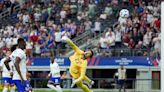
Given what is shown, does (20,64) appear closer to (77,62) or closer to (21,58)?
(21,58)

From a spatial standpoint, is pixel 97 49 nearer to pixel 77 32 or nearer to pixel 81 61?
pixel 77 32

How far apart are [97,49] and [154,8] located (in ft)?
13.7

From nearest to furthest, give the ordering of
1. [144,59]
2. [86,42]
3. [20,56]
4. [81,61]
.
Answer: [20,56], [81,61], [144,59], [86,42]

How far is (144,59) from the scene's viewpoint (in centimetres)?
3309

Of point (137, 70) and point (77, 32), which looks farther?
point (77, 32)

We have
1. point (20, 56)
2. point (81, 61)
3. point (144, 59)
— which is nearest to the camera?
point (20, 56)

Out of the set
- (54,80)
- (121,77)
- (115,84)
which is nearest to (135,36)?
(115,84)

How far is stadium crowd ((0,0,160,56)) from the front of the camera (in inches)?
1351

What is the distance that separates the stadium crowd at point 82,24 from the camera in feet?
113

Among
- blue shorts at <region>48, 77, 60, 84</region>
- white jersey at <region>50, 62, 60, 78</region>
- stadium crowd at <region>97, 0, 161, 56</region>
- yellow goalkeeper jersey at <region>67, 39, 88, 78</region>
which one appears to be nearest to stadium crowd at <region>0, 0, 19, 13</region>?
stadium crowd at <region>97, 0, 161, 56</region>

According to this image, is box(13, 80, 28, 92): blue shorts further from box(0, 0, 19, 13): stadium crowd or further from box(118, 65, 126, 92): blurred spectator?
box(0, 0, 19, 13): stadium crowd

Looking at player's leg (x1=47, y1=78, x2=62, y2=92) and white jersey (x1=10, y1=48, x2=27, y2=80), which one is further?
player's leg (x1=47, y1=78, x2=62, y2=92)

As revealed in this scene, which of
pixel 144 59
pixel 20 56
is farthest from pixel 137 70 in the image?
pixel 20 56

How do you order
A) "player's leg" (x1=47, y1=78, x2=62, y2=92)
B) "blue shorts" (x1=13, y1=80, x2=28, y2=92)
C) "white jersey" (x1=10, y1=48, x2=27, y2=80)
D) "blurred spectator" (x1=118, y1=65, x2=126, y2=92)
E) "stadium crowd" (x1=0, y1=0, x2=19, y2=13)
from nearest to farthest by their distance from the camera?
"white jersey" (x1=10, y1=48, x2=27, y2=80)
"blue shorts" (x1=13, y1=80, x2=28, y2=92)
"player's leg" (x1=47, y1=78, x2=62, y2=92)
"blurred spectator" (x1=118, y1=65, x2=126, y2=92)
"stadium crowd" (x1=0, y1=0, x2=19, y2=13)
